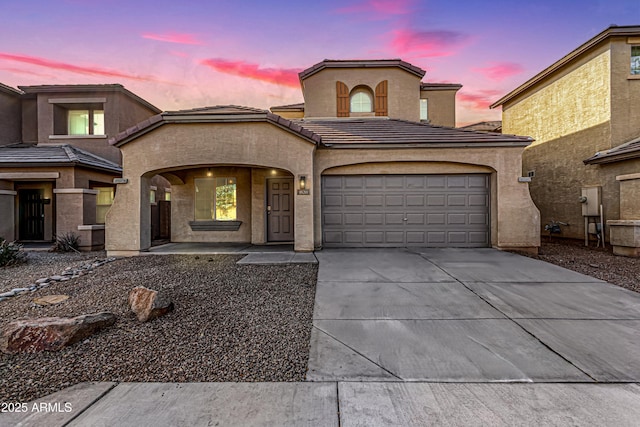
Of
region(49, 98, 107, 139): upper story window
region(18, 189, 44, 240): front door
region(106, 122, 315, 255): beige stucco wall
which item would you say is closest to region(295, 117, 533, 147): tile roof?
region(106, 122, 315, 255): beige stucco wall

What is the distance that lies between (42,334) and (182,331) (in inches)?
56.3

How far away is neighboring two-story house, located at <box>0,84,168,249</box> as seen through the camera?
33.9ft

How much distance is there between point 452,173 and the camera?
9.30 m

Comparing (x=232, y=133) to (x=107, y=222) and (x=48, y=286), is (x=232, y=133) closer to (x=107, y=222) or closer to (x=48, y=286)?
(x=107, y=222)

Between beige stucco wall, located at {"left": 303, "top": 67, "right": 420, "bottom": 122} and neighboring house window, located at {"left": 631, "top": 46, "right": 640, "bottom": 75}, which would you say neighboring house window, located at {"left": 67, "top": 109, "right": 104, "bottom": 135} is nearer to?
beige stucco wall, located at {"left": 303, "top": 67, "right": 420, "bottom": 122}

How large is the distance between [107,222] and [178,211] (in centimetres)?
278

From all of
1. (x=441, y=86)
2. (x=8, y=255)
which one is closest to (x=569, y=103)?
(x=441, y=86)

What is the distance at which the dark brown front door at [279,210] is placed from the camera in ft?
34.2

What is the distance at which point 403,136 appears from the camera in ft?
30.9

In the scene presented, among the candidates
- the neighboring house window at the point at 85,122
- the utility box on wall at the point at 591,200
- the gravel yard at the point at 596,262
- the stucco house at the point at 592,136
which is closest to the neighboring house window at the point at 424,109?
the stucco house at the point at 592,136

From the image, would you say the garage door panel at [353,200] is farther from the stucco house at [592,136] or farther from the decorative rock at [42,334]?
the stucco house at [592,136]

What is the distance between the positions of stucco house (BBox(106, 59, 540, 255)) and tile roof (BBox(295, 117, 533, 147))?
35mm

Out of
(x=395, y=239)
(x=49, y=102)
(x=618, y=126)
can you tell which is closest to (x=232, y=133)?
(x=395, y=239)

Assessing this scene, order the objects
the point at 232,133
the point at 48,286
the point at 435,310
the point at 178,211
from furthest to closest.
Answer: the point at 178,211 < the point at 232,133 < the point at 48,286 < the point at 435,310
